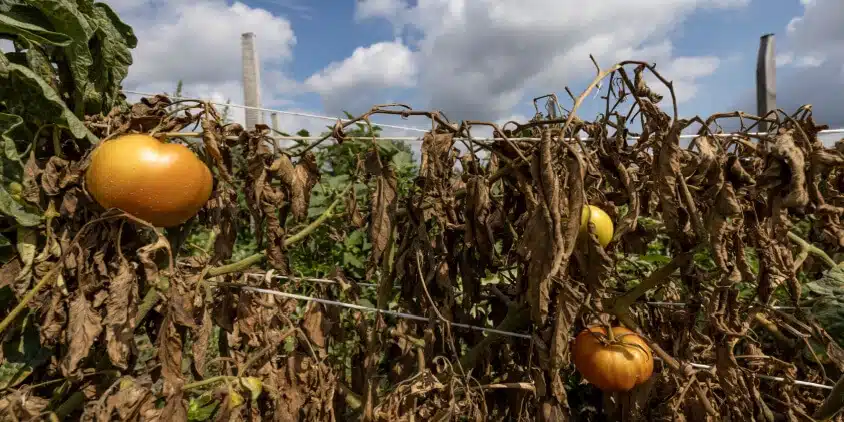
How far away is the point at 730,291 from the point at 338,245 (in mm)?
2083

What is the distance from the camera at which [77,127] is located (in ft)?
4.06

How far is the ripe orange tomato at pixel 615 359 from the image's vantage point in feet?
4.37

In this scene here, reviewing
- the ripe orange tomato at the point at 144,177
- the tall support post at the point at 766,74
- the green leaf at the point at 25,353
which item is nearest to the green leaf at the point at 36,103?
the ripe orange tomato at the point at 144,177

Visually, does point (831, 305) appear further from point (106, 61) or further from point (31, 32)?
point (31, 32)

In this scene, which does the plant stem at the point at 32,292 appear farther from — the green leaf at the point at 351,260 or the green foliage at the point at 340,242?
the green leaf at the point at 351,260

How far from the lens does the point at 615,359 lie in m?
1.33

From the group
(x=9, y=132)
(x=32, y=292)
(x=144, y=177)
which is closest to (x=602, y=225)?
(x=144, y=177)

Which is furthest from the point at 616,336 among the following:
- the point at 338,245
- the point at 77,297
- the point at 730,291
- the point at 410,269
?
the point at 338,245

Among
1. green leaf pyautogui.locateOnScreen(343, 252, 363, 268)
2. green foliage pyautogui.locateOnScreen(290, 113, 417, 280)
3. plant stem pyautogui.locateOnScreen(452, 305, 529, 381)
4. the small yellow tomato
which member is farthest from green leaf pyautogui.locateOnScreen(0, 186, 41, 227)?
green leaf pyautogui.locateOnScreen(343, 252, 363, 268)

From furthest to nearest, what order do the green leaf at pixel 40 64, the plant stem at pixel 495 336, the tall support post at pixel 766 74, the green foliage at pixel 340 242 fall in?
the tall support post at pixel 766 74 < the green foliage at pixel 340 242 < the plant stem at pixel 495 336 < the green leaf at pixel 40 64

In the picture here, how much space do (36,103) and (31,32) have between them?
0.54ft

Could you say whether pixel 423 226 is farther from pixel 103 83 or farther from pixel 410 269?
pixel 103 83

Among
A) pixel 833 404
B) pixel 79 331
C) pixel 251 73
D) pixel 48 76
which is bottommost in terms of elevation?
pixel 833 404

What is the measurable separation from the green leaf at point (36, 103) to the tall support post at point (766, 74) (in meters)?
3.80
